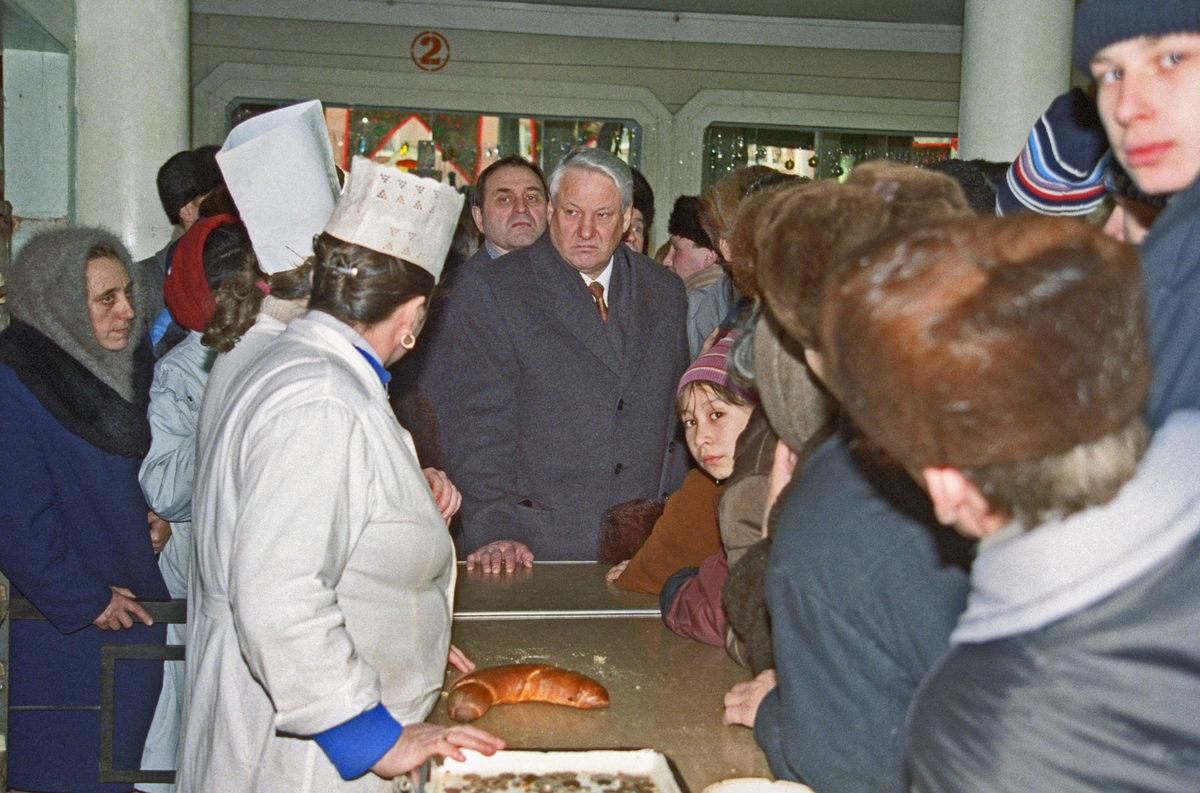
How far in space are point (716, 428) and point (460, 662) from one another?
85 cm

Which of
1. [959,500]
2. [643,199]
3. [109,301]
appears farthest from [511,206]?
[959,500]

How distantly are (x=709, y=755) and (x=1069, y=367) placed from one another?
1098mm

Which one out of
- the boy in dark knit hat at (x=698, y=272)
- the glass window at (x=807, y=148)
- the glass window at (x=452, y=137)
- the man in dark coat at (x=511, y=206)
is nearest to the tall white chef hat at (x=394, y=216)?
the boy in dark knit hat at (x=698, y=272)

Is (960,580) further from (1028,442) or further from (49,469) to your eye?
(49,469)

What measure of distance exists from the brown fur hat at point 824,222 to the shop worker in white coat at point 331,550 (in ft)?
2.19

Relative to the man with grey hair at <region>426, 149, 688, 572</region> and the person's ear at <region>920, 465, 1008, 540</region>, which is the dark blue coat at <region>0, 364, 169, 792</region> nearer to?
the man with grey hair at <region>426, 149, 688, 572</region>

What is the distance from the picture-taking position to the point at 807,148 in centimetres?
823

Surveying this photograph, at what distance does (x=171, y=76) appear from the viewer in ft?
15.4

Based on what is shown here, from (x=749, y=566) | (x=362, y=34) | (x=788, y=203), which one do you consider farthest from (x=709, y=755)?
(x=362, y=34)

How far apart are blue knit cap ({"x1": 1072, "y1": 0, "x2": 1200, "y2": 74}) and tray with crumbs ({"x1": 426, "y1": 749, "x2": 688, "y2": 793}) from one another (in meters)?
1.06

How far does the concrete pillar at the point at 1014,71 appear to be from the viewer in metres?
4.83

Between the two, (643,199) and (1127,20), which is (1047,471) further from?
(643,199)

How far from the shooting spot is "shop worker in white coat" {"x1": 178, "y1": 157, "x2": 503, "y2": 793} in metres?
1.51

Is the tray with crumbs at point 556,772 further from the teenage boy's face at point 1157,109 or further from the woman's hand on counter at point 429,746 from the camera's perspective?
the teenage boy's face at point 1157,109
